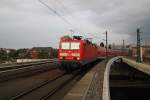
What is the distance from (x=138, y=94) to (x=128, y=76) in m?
15.0

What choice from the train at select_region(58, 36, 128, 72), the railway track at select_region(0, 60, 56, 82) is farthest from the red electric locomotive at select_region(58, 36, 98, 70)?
the railway track at select_region(0, 60, 56, 82)

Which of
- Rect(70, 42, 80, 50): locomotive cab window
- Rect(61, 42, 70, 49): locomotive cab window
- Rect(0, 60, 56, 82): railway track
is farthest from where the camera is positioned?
Rect(61, 42, 70, 49): locomotive cab window

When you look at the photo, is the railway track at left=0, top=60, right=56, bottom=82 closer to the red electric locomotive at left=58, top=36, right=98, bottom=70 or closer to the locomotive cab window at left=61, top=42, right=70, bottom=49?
the red electric locomotive at left=58, top=36, right=98, bottom=70

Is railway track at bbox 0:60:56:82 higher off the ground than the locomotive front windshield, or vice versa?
the locomotive front windshield

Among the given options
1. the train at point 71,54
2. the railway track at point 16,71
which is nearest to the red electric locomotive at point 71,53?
the train at point 71,54

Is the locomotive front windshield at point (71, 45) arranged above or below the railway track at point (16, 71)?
above

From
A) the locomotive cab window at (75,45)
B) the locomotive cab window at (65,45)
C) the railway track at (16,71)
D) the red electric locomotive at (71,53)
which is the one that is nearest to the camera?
the railway track at (16,71)

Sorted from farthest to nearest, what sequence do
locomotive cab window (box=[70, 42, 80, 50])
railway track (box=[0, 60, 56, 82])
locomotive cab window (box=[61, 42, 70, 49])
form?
1. locomotive cab window (box=[61, 42, 70, 49])
2. locomotive cab window (box=[70, 42, 80, 50])
3. railway track (box=[0, 60, 56, 82])

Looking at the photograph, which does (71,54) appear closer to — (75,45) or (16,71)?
(75,45)

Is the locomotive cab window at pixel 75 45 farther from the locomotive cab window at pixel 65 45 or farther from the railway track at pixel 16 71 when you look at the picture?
the railway track at pixel 16 71

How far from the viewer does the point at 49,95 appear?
1260 cm

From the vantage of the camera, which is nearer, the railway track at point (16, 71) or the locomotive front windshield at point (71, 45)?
the railway track at point (16, 71)


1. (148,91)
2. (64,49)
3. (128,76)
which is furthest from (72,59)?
(128,76)

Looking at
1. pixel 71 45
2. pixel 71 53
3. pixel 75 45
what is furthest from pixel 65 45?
pixel 71 53
